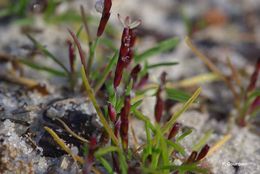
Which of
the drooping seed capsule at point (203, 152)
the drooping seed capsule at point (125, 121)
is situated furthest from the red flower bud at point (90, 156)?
the drooping seed capsule at point (203, 152)

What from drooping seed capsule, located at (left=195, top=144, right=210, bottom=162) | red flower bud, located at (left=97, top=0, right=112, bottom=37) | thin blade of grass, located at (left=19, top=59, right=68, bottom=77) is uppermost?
red flower bud, located at (left=97, top=0, right=112, bottom=37)

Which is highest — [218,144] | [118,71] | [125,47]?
[125,47]

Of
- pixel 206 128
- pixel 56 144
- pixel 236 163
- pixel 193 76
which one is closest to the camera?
pixel 56 144

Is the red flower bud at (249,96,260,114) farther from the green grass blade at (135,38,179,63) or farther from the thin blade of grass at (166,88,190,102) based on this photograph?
the green grass blade at (135,38,179,63)

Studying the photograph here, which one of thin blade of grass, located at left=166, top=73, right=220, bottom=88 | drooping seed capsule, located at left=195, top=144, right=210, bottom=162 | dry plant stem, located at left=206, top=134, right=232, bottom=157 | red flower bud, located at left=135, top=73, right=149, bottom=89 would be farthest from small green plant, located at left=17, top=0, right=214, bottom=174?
thin blade of grass, located at left=166, top=73, right=220, bottom=88

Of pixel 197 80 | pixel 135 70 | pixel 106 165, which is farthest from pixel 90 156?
pixel 197 80

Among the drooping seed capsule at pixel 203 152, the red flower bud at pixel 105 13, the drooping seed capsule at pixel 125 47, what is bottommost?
the drooping seed capsule at pixel 203 152

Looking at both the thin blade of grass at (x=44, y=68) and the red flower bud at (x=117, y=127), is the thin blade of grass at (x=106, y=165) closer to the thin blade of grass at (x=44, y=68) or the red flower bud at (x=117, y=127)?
the red flower bud at (x=117, y=127)

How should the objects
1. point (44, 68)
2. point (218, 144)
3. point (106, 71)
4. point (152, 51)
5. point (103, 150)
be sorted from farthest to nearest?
point (152, 51) → point (44, 68) → point (218, 144) → point (106, 71) → point (103, 150)

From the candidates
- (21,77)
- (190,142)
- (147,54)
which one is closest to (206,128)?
(190,142)

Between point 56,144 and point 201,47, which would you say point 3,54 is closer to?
point 56,144

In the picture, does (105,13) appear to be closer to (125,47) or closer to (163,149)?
(125,47)
